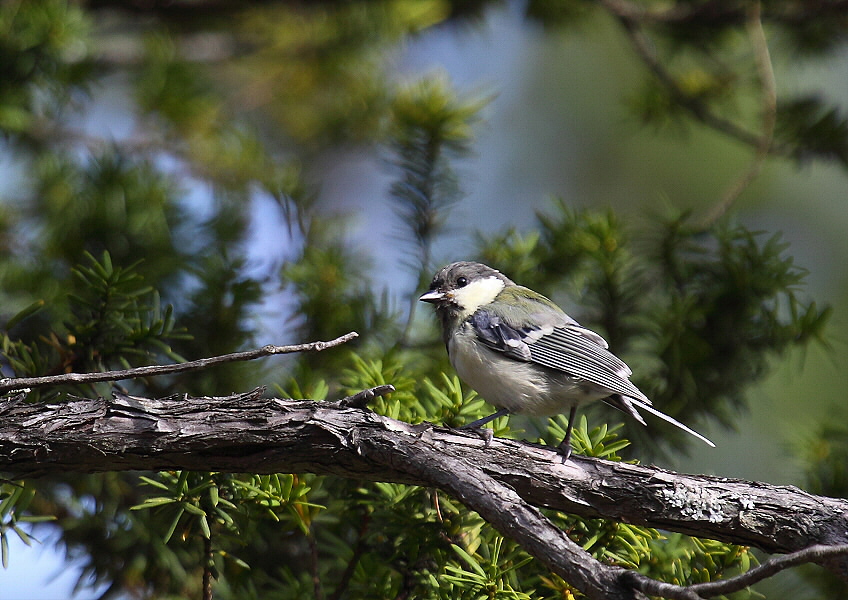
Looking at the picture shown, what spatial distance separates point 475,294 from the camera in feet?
7.84

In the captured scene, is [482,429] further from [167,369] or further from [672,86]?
[672,86]

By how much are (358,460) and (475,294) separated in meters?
1.05

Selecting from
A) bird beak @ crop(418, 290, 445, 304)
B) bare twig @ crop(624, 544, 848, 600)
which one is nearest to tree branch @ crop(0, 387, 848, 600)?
bare twig @ crop(624, 544, 848, 600)

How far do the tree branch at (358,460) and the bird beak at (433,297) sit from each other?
858mm

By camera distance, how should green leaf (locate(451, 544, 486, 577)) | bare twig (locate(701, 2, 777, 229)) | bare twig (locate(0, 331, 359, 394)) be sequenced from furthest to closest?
bare twig (locate(701, 2, 777, 229))
green leaf (locate(451, 544, 486, 577))
bare twig (locate(0, 331, 359, 394))

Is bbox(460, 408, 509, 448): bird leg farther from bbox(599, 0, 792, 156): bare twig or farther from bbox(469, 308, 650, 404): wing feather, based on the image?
bbox(599, 0, 792, 156): bare twig

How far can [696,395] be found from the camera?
2398 mm

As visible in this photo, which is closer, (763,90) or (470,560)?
(470,560)

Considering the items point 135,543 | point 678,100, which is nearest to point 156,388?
point 135,543

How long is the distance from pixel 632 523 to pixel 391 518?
0.54m

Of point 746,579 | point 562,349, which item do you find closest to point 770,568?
point 746,579

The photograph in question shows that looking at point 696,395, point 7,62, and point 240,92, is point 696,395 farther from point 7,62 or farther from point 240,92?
point 240,92

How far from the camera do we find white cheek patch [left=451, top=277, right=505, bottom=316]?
2.36 metres

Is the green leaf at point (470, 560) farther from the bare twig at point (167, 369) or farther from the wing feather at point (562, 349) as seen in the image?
the wing feather at point (562, 349)
